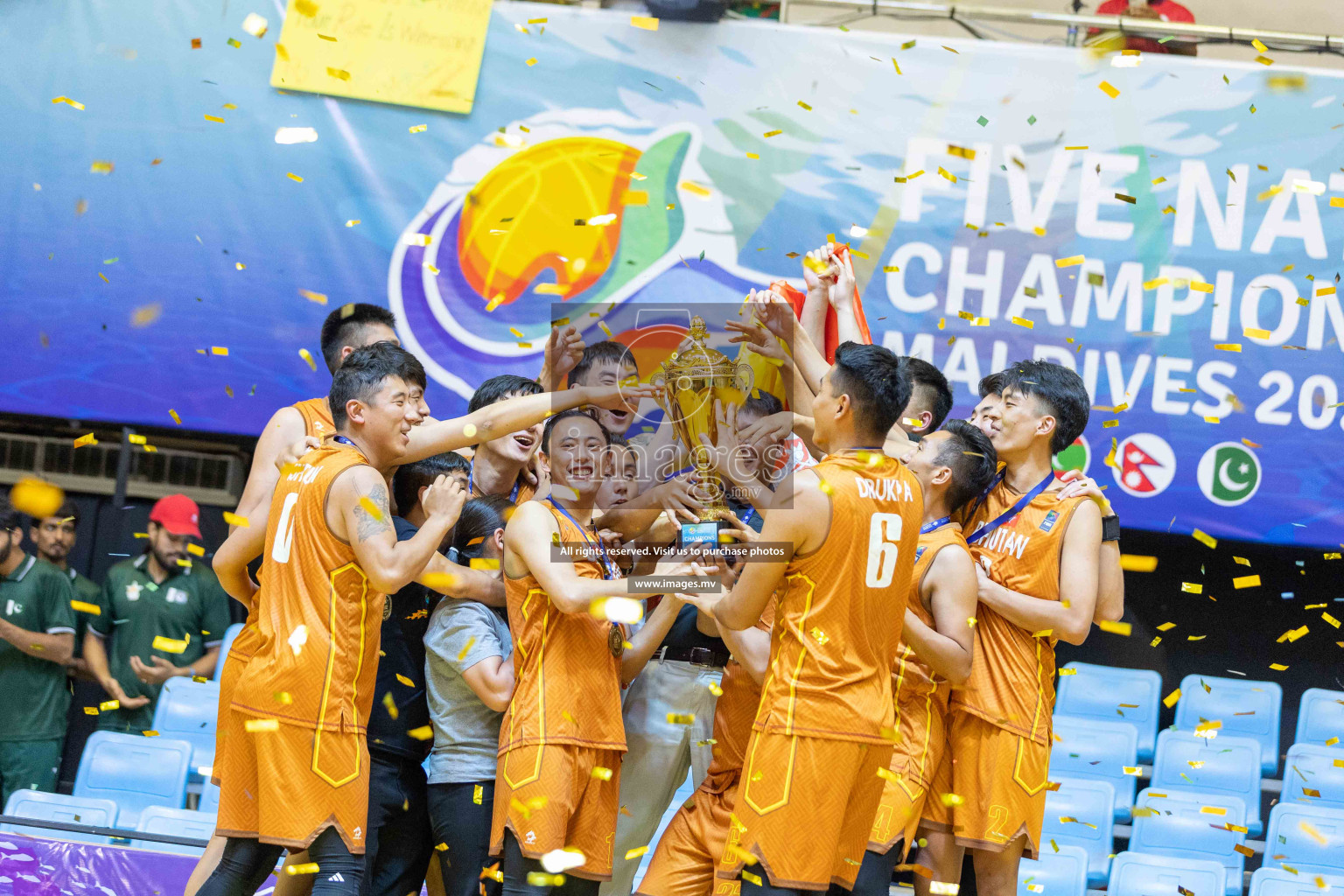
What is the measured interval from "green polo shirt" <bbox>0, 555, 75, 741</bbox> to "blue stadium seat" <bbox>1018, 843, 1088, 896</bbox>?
536 centimetres

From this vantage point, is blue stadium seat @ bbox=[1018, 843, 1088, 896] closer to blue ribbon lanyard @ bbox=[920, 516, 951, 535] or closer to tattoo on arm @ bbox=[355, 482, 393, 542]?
blue ribbon lanyard @ bbox=[920, 516, 951, 535]

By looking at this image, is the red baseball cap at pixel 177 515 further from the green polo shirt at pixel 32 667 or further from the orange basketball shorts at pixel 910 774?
the orange basketball shorts at pixel 910 774

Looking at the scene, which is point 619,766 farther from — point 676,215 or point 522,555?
point 676,215

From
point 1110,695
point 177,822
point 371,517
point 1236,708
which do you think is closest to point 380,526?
point 371,517

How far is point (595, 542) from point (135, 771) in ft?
12.0

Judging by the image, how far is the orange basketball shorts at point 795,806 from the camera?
10.8 ft

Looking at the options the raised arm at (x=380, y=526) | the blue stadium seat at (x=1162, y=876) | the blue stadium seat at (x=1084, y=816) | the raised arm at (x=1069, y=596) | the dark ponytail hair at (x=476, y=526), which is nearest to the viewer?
the raised arm at (x=380, y=526)

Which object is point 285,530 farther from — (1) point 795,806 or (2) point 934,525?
(2) point 934,525

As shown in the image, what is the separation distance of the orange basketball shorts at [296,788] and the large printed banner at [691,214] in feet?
11.5

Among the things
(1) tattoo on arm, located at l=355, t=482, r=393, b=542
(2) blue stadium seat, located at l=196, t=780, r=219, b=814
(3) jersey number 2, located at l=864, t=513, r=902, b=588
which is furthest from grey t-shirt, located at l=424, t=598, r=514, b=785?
(2) blue stadium seat, located at l=196, t=780, r=219, b=814

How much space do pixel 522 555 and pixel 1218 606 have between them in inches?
230

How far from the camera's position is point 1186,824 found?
5.88 m

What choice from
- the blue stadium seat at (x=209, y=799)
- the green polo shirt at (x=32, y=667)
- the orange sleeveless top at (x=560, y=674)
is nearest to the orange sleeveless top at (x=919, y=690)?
the orange sleeveless top at (x=560, y=674)

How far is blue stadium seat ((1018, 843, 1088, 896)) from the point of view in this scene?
5266mm
